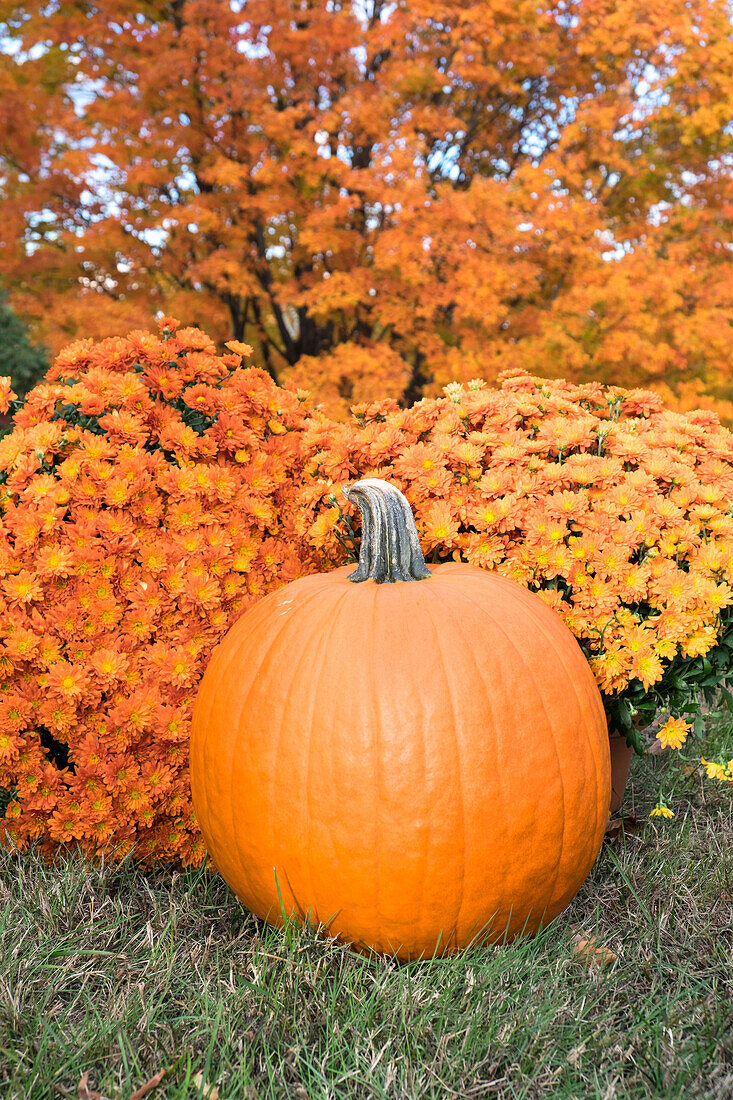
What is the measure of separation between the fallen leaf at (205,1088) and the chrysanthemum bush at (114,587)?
2.65ft

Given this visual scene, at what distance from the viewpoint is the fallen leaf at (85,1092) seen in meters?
1.32

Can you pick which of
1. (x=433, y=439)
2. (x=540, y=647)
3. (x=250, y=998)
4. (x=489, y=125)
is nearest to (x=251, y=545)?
(x=433, y=439)

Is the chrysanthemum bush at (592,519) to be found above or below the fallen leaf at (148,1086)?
above

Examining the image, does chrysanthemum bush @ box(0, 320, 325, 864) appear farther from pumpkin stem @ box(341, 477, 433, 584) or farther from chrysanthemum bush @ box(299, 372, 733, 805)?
pumpkin stem @ box(341, 477, 433, 584)

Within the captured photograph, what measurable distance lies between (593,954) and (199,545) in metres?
1.39

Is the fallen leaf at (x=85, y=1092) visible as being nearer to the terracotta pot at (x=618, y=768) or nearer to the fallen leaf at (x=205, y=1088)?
the fallen leaf at (x=205, y=1088)

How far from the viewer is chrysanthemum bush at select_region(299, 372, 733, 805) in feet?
6.68

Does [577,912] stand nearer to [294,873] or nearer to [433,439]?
[294,873]

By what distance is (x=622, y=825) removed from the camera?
2.25 metres

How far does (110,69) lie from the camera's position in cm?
666

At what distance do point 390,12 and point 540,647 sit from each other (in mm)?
6732

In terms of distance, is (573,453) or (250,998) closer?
(250,998)

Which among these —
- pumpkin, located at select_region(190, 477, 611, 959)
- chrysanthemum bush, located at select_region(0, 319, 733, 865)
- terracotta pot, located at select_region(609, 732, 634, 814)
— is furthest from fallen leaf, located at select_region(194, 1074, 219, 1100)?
terracotta pot, located at select_region(609, 732, 634, 814)

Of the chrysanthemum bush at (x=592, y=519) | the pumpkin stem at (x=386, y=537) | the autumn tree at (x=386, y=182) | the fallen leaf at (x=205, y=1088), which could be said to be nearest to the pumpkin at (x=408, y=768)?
the pumpkin stem at (x=386, y=537)
